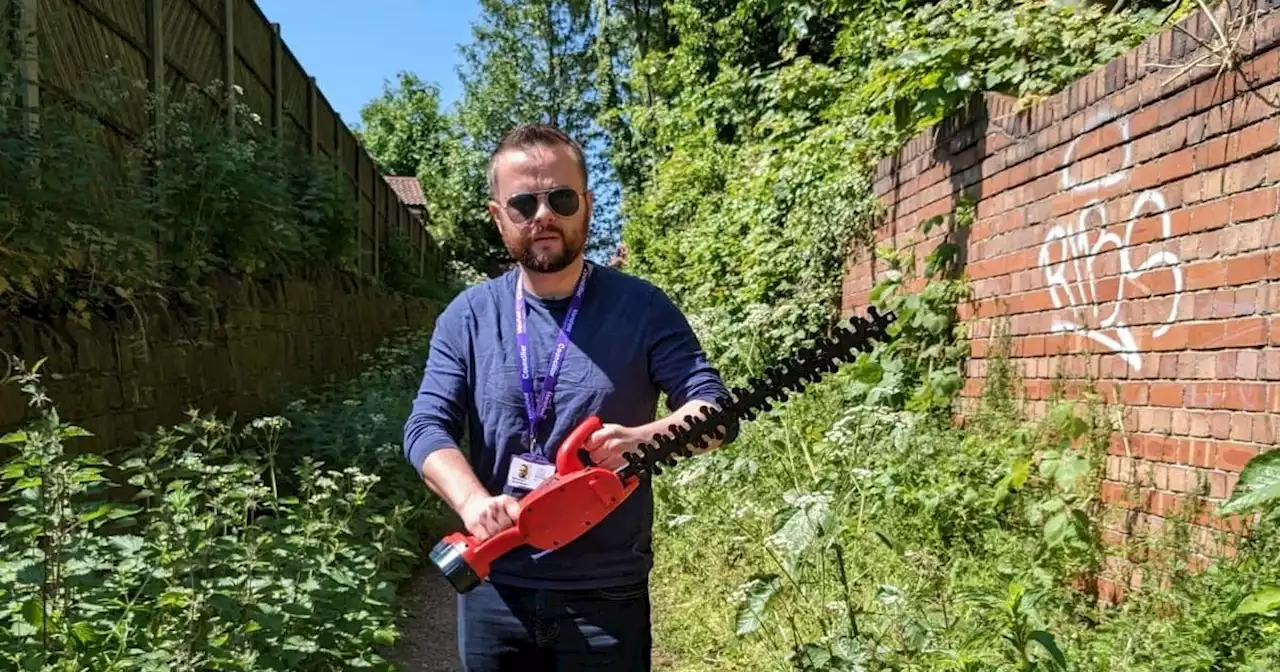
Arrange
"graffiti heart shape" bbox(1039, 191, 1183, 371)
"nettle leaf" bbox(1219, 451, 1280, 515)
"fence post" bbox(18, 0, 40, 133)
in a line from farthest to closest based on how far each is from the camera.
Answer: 1. "fence post" bbox(18, 0, 40, 133)
2. "graffiti heart shape" bbox(1039, 191, 1183, 371)
3. "nettle leaf" bbox(1219, 451, 1280, 515)

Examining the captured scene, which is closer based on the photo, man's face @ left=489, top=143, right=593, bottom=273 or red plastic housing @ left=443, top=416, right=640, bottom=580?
red plastic housing @ left=443, top=416, right=640, bottom=580

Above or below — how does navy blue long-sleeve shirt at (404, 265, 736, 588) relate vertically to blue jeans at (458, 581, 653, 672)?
above

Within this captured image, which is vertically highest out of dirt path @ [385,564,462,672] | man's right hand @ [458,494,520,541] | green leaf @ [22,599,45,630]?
man's right hand @ [458,494,520,541]

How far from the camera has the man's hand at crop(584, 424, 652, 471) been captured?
71.6 inches


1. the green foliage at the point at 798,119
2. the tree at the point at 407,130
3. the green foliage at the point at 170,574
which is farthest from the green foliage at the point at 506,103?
the green foliage at the point at 170,574

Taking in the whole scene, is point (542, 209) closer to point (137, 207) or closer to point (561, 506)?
point (561, 506)

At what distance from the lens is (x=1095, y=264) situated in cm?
365

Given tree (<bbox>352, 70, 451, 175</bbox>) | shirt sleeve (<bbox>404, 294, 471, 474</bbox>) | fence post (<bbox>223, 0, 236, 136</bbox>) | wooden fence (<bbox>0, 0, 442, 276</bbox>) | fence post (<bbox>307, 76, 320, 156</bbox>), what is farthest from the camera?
tree (<bbox>352, 70, 451, 175</bbox>)

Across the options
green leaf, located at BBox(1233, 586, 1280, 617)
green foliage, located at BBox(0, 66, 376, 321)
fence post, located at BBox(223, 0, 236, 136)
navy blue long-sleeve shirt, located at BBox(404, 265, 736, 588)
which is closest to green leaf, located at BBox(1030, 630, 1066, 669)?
green leaf, located at BBox(1233, 586, 1280, 617)

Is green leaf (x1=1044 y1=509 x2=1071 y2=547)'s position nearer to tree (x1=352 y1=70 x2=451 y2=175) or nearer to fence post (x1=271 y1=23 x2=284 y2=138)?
fence post (x1=271 y1=23 x2=284 y2=138)

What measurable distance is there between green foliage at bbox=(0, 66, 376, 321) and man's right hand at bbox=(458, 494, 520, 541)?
8.56 ft

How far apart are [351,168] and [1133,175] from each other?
1158 centimetres

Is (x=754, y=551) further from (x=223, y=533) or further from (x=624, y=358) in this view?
(x=624, y=358)

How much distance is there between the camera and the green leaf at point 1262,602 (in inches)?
85.7
